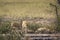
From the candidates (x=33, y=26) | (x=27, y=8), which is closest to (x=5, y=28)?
(x=33, y=26)

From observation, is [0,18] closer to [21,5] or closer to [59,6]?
[21,5]

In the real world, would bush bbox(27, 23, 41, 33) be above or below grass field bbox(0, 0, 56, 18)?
below

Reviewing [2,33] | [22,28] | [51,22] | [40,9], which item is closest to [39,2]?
[40,9]

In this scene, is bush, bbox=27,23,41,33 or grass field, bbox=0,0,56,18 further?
grass field, bbox=0,0,56,18

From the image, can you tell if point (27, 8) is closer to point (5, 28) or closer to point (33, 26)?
point (33, 26)

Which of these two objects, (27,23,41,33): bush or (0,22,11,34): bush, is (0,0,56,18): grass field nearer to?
(27,23,41,33): bush

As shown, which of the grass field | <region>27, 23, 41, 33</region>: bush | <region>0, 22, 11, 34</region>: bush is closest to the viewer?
<region>0, 22, 11, 34</region>: bush

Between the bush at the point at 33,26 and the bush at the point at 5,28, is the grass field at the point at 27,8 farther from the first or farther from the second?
the bush at the point at 5,28

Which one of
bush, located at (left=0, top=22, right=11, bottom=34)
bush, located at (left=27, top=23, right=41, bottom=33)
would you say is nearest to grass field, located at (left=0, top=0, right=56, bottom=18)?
bush, located at (left=27, top=23, right=41, bottom=33)

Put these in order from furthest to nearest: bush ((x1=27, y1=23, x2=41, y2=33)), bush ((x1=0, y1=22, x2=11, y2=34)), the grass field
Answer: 1. the grass field
2. bush ((x1=27, y1=23, x2=41, y2=33))
3. bush ((x1=0, y1=22, x2=11, y2=34))

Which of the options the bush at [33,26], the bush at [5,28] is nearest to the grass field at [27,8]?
the bush at [33,26]

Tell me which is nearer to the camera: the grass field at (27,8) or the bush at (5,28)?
the bush at (5,28)
